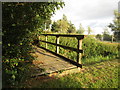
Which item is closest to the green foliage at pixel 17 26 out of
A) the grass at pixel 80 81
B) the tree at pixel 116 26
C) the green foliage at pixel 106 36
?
the grass at pixel 80 81

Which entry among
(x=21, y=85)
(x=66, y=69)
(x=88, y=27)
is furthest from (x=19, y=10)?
(x=88, y=27)

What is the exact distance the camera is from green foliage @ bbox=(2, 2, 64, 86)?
229 centimetres

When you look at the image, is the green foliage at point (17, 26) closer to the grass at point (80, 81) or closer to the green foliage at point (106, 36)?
the grass at point (80, 81)

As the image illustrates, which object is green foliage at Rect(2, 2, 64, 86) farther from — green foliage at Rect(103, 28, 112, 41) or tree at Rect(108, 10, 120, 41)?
green foliage at Rect(103, 28, 112, 41)

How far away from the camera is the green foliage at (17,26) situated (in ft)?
7.53

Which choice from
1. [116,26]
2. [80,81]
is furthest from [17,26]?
[116,26]

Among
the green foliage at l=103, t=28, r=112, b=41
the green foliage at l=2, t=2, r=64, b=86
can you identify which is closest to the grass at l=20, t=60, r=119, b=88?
the green foliage at l=2, t=2, r=64, b=86

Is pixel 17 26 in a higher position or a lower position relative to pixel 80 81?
higher

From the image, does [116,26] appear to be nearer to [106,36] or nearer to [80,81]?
[106,36]

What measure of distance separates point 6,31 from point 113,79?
3.74m

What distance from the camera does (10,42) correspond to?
2527 millimetres

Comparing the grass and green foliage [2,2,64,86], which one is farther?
the grass

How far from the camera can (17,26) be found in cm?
244

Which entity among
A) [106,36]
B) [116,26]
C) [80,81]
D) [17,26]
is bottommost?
[80,81]
